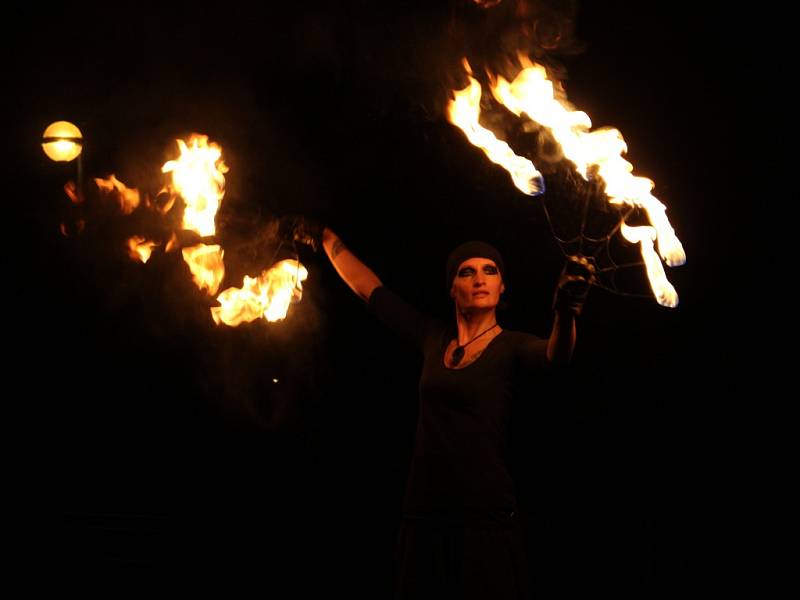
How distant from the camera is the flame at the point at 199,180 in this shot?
15.3ft

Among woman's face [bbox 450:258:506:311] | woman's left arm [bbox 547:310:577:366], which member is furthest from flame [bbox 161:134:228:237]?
woman's left arm [bbox 547:310:577:366]

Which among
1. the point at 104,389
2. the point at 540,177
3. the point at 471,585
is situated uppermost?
the point at 540,177

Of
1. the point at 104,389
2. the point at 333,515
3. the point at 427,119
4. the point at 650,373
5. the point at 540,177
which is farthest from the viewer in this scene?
the point at 104,389

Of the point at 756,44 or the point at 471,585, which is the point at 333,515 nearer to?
the point at 471,585

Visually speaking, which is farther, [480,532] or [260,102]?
[260,102]

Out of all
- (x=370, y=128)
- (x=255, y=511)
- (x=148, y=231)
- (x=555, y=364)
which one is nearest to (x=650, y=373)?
(x=555, y=364)

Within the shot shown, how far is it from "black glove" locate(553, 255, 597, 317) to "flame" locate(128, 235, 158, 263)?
2444 millimetres

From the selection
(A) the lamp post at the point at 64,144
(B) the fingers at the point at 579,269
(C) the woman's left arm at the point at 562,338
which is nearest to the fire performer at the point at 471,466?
(C) the woman's left arm at the point at 562,338

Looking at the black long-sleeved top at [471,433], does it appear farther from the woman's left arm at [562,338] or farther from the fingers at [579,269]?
the fingers at [579,269]

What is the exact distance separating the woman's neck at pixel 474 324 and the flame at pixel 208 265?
1318 mm

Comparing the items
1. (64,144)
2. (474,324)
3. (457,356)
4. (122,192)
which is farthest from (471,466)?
(64,144)

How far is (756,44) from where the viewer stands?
3885 millimetres

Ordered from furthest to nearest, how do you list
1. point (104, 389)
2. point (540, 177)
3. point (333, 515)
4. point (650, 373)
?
point (104, 389) → point (333, 515) → point (650, 373) → point (540, 177)

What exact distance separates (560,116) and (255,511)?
2449 millimetres
